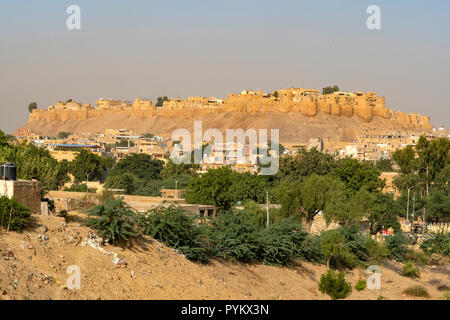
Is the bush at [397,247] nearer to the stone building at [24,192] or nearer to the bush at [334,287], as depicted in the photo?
the bush at [334,287]

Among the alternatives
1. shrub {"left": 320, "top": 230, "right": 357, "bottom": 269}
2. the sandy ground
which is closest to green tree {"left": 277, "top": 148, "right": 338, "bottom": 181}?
shrub {"left": 320, "top": 230, "right": 357, "bottom": 269}

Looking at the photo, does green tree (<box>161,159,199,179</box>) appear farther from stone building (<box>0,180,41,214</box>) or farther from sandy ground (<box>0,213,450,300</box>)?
stone building (<box>0,180,41,214</box>)

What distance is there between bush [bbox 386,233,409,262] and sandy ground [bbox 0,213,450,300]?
278 inches

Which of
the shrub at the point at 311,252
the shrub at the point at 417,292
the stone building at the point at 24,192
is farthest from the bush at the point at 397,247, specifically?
the stone building at the point at 24,192

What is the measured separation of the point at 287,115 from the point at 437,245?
106761 mm

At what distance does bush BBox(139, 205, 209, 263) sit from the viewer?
18859mm

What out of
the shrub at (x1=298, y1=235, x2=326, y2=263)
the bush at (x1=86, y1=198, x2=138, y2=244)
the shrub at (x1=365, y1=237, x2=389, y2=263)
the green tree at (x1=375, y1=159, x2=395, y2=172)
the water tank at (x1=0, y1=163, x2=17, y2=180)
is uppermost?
the water tank at (x1=0, y1=163, x2=17, y2=180)

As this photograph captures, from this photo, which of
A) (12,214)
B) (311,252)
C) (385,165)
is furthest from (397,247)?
(385,165)

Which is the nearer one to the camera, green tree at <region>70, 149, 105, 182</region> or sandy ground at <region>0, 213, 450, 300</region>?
sandy ground at <region>0, 213, 450, 300</region>
